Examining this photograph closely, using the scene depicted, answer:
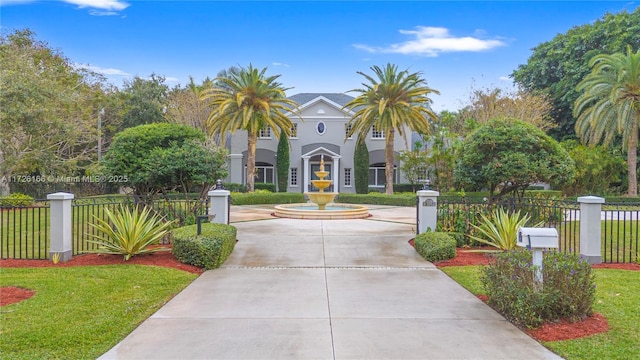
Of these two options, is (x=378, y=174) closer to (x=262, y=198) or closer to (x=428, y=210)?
(x=262, y=198)

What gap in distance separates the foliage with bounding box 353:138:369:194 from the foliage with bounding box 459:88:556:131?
779 cm

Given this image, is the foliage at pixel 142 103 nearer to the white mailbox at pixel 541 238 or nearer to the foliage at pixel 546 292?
the foliage at pixel 546 292

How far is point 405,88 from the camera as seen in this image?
2795 centimetres

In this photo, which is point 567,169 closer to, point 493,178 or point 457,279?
point 493,178

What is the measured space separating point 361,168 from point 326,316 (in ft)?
90.3

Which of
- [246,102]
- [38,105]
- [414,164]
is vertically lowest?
[414,164]

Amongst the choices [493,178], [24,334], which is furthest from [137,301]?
[493,178]

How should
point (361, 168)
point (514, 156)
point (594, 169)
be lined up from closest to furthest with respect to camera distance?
1. point (514, 156)
2. point (594, 169)
3. point (361, 168)

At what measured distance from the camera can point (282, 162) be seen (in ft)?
110

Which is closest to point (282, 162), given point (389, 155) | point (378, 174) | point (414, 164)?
point (378, 174)

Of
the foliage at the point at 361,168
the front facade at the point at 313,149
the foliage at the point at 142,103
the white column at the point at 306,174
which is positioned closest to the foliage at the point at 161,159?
the foliage at the point at 361,168

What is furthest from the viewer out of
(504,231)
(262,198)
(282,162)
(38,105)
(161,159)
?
(282,162)

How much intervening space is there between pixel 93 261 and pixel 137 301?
11.3ft

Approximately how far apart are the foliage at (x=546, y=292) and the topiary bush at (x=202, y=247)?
5.46 m
